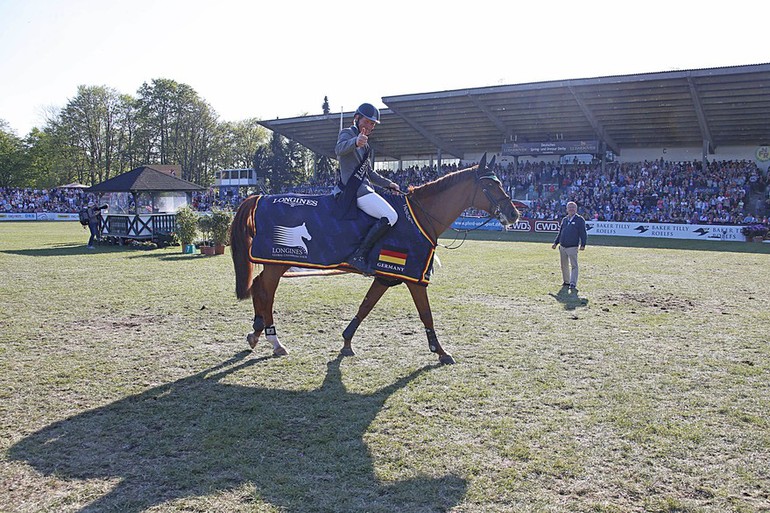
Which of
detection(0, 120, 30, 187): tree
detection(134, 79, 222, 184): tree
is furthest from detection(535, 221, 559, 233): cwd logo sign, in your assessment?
detection(0, 120, 30, 187): tree

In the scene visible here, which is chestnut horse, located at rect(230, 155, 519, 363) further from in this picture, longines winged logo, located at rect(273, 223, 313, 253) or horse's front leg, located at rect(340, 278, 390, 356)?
longines winged logo, located at rect(273, 223, 313, 253)

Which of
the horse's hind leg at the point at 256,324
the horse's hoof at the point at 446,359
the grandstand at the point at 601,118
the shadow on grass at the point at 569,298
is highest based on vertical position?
the grandstand at the point at 601,118

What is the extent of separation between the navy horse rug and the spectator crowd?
24.7m

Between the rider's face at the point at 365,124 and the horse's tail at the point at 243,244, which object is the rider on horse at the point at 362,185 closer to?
the rider's face at the point at 365,124

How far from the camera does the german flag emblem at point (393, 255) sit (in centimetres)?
641

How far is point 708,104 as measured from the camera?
30.4 metres

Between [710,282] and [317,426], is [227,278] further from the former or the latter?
[710,282]

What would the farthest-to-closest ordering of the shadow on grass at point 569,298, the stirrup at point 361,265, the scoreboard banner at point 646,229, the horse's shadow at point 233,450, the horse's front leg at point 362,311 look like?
the scoreboard banner at point 646,229, the shadow on grass at point 569,298, the horse's front leg at point 362,311, the stirrup at point 361,265, the horse's shadow at point 233,450

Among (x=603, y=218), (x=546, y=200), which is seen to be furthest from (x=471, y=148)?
(x=603, y=218)

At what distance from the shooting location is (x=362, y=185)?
260 inches

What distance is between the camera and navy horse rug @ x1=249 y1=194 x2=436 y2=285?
21.1 feet

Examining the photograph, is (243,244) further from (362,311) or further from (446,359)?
(446,359)

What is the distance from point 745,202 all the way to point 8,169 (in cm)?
7512

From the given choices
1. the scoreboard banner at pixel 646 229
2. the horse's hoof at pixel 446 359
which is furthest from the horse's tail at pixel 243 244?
the scoreboard banner at pixel 646 229
